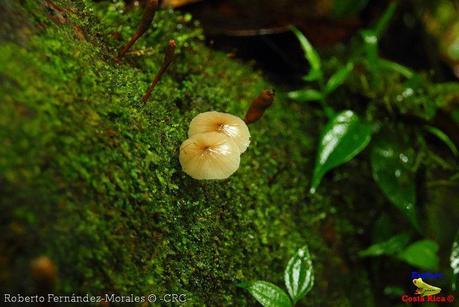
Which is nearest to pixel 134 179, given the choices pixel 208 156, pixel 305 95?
pixel 208 156

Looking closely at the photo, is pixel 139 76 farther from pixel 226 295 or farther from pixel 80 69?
pixel 226 295

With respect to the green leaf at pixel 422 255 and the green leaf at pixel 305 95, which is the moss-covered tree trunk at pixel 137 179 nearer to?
Answer: the green leaf at pixel 305 95

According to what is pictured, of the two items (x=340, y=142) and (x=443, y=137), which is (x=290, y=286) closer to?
(x=340, y=142)

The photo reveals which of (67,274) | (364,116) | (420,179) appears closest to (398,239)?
(420,179)

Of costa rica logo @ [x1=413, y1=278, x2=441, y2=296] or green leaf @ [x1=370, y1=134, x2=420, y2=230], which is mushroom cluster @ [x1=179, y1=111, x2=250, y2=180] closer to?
costa rica logo @ [x1=413, y1=278, x2=441, y2=296]

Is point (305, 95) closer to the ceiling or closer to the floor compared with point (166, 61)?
closer to the floor

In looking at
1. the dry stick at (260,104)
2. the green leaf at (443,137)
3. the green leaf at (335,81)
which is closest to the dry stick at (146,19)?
the dry stick at (260,104)

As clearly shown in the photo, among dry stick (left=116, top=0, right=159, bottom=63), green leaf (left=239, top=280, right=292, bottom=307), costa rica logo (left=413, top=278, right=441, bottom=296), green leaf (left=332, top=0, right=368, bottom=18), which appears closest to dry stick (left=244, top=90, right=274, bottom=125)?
dry stick (left=116, top=0, right=159, bottom=63)
